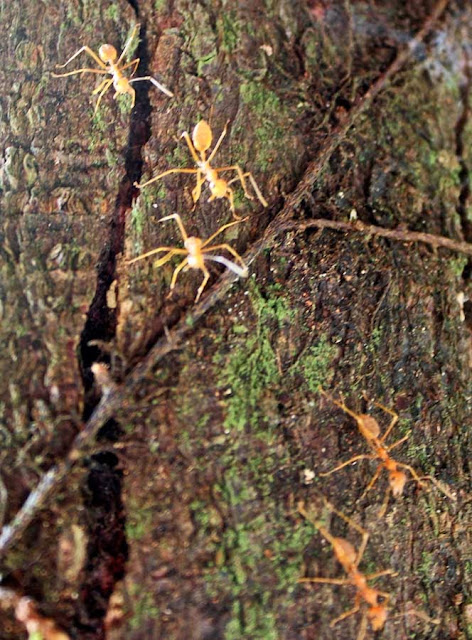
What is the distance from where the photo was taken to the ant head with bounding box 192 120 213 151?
1.94 m

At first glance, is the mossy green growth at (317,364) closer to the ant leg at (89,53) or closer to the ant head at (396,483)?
the ant head at (396,483)

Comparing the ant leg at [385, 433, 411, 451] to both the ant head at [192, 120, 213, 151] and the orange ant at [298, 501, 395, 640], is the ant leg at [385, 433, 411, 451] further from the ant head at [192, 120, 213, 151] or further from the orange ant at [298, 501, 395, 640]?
the ant head at [192, 120, 213, 151]

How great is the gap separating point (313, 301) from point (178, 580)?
0.93m

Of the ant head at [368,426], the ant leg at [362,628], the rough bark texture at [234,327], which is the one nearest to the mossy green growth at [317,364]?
the rough bark texture at [234,327]

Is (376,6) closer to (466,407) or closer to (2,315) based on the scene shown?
(466,407)

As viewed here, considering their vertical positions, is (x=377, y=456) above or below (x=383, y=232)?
below

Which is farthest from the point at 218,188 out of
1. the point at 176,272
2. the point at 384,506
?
the point at 384,506

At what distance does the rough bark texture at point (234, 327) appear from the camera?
1.60 metres

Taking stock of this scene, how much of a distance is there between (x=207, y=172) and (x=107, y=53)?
539mm

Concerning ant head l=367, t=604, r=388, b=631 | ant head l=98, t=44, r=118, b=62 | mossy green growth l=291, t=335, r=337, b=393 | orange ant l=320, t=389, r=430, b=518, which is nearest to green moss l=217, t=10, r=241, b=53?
ant head l=98, t=44, r=118, b=62

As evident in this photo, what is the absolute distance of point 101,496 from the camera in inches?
64.4

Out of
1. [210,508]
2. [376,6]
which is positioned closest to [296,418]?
[210,508]

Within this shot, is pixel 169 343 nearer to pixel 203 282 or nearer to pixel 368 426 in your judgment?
pixel 203 282

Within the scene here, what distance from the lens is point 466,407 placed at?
2.15m
